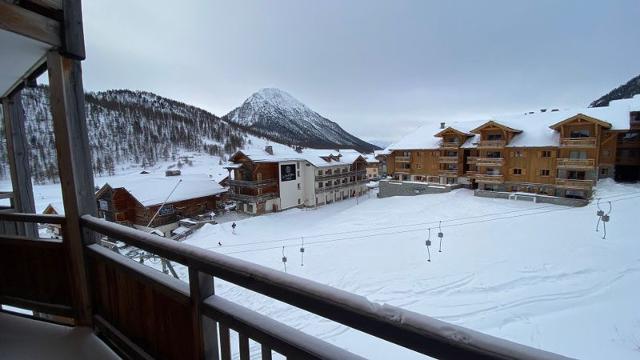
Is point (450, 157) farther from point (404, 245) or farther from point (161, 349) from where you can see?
point (161, 349)

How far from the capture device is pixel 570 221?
588 inches

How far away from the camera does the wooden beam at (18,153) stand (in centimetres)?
444

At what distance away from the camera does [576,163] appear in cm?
1952

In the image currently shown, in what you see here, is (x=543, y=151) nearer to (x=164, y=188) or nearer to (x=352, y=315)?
(x=352, y=315)

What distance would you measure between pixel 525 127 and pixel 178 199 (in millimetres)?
29667

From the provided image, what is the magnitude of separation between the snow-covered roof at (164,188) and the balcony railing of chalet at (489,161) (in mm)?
23666

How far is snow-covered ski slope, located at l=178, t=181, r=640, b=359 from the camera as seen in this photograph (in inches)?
275

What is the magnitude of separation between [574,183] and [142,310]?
25999 millimetres

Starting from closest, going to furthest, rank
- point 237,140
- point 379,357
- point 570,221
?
point 379,357
point 570,221
point 237,140

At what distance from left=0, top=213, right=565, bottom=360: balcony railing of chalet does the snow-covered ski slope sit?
3.31 m

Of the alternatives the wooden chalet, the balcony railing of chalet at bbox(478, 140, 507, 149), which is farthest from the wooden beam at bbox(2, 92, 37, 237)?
the balcony railing of chalet at bbox(478, 140, 507, 149)

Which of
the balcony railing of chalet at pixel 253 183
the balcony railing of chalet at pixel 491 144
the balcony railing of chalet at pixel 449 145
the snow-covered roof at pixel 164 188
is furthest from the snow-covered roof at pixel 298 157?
the balcony railing of chalet at pixel 491 144

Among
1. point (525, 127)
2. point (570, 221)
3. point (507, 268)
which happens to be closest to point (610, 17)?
point (507, 268)

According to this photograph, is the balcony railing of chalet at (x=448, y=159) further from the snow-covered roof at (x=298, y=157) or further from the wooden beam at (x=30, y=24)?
the wooden beam at (x=30, y=24)
